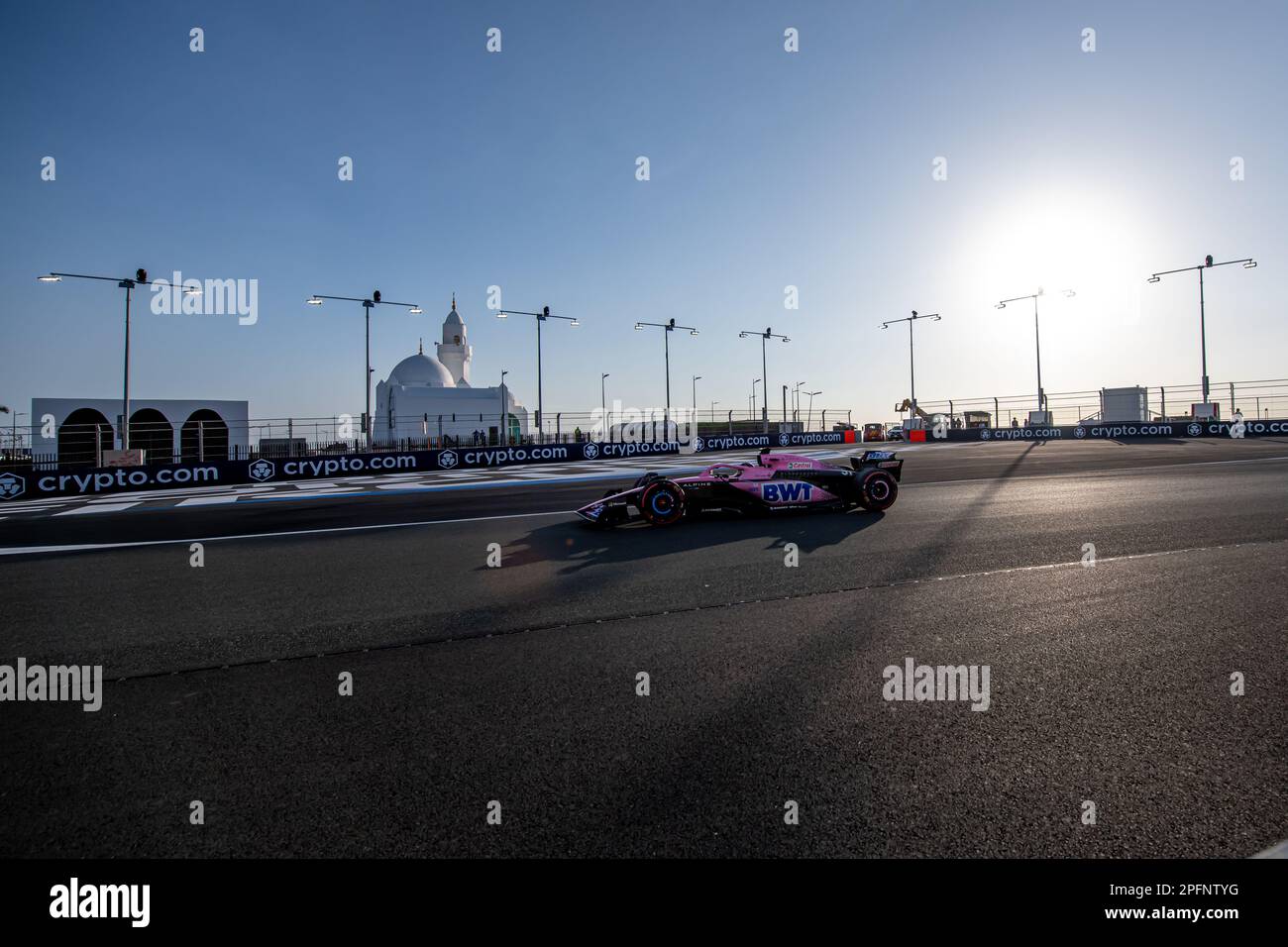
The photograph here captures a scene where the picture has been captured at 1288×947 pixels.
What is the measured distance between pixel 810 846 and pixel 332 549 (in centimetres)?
791

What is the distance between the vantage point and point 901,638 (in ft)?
15.1

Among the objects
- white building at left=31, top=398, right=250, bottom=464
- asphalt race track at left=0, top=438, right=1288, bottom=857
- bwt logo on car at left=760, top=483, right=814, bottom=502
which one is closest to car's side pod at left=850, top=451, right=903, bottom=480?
bwt logo on car at left=760, top=483, right=814, bottom=502

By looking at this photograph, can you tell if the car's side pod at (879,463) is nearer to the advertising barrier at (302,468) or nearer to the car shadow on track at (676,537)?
the car shadow on track at (676,537)

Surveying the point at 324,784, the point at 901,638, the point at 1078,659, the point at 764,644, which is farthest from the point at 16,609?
the point at 1078,659

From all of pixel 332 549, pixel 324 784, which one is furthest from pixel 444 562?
pixel 324 784

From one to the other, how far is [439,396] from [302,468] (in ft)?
162

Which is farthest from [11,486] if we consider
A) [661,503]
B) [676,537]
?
[676,537]

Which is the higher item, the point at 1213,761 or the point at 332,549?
the point at 332,549

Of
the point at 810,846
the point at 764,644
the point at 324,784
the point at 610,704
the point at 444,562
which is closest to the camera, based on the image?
the point at 810,846

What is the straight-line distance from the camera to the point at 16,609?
233 inches

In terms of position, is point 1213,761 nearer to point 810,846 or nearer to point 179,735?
point 810,846

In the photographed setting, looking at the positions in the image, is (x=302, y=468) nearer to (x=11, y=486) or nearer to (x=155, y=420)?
(x=11, y=486)

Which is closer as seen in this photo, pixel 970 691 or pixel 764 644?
pixel 970 691

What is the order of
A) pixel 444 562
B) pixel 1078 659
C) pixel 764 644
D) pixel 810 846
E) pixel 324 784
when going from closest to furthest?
pixel 810 846 < pixel 324 784 < pixel 1078 659 < pixel 764 644 < pixel 444 562
